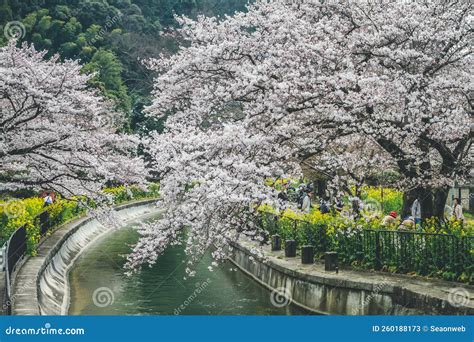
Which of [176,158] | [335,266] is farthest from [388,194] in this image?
[176,158]

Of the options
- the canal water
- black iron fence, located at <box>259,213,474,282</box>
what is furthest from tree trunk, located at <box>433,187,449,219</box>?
the canal water

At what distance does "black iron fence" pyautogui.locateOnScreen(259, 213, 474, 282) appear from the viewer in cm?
1325

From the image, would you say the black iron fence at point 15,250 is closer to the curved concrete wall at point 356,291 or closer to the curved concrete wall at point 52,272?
the curved concrete wall at point 52,272

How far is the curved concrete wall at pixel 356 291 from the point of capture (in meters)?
12.3

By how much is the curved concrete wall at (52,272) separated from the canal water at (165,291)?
18.4 inches

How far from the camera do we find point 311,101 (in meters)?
14.4

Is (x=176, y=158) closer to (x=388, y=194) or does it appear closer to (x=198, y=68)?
(x=198, y=68)

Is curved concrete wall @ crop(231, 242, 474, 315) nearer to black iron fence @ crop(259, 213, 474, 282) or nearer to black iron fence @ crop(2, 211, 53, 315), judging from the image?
black iron fence @ crop(259, 213, 474, 282)

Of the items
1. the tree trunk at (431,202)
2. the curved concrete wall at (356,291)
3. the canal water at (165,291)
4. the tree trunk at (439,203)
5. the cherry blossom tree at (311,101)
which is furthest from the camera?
the canal water at (165,291)

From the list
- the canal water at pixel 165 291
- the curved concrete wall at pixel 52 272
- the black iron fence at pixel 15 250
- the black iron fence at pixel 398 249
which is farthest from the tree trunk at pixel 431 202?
the black iron fence at pixel 15 250

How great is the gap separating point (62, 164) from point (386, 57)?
35.3 feet

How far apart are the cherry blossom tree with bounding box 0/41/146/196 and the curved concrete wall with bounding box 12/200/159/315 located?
2516 millimetres

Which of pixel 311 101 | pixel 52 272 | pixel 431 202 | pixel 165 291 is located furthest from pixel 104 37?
pixel 311 101

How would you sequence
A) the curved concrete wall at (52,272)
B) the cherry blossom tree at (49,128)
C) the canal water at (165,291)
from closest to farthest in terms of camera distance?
the curved concrete wall at (52,272) → the canal water at (165,291) → the cherry blossom tree at (49,128)
